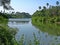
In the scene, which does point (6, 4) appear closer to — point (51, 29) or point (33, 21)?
point (51, 29)

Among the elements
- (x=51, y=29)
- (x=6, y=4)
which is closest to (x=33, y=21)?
(x=51, y=29)

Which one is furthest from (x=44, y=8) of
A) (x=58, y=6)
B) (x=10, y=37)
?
(x=10, y=37)

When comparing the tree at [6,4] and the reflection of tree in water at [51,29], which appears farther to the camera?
the reflection of tree in water at [51,29]

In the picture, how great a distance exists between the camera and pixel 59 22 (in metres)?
70.8

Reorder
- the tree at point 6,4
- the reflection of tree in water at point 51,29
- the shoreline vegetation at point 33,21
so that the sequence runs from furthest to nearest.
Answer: the reflection of tree in water at point 51,29
the shoreline vegetation at point 33,21
the tree at point 6,4

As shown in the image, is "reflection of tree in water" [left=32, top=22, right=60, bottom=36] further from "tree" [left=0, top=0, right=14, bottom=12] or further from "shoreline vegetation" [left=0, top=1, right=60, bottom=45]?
"tree" [left=0, top=0, right=14, bottom=12]

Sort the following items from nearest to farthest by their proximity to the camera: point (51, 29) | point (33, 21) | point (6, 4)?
point (6, 4), point (51, 29), point (33, 21)

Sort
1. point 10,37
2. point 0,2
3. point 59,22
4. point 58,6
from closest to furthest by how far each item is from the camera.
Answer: point 0,2 < point 10,37 < point 59,22 < point 58,6

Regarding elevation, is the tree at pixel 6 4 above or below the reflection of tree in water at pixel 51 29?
above

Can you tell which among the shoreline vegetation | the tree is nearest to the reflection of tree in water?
the shoreline vegetation

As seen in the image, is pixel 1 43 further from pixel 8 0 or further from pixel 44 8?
pixel 44 8

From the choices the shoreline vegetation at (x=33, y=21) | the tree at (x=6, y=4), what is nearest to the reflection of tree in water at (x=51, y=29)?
the shoreline vegetation at (x=33, y=21)

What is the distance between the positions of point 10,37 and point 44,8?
10914 cm

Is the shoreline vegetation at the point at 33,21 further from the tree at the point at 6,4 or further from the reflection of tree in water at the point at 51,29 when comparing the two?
the reflection of tree in water at the point at 51,29
